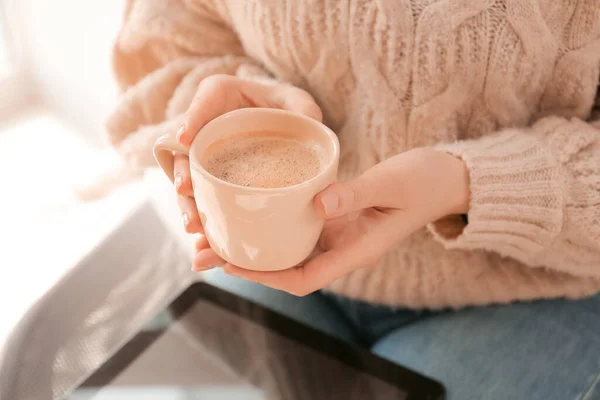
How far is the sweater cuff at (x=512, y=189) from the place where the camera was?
0.57m

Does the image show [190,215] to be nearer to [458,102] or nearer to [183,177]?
[183,177]

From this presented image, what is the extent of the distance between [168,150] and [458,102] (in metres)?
0.33

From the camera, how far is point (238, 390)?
65 centimetres

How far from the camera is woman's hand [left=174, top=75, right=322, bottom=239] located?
18.7 inches

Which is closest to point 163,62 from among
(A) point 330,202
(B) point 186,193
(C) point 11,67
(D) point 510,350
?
(B) point 186,193

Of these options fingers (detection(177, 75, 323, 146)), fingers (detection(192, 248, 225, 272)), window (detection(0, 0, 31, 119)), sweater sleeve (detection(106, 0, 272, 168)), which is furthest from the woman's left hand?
window (detection(0, 0, 31, 119))

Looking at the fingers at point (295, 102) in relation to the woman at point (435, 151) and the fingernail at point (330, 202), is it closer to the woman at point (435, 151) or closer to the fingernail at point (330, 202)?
the woman at point (435, 151)

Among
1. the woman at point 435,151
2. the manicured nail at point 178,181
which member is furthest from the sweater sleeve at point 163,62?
the manicured nail at point 178,181

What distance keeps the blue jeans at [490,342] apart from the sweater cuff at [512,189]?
0.15m

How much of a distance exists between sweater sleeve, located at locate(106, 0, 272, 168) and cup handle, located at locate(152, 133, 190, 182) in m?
0.19

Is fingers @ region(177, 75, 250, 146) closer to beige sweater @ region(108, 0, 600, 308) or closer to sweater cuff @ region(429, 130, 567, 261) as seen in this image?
beige sweater @ region(108, 0, 600, 308)

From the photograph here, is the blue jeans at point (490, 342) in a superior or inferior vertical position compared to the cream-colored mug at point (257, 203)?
inferior

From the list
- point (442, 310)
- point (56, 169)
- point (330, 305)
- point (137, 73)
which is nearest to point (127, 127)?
point (137, 73)

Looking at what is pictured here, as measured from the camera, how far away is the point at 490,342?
0.69 m
